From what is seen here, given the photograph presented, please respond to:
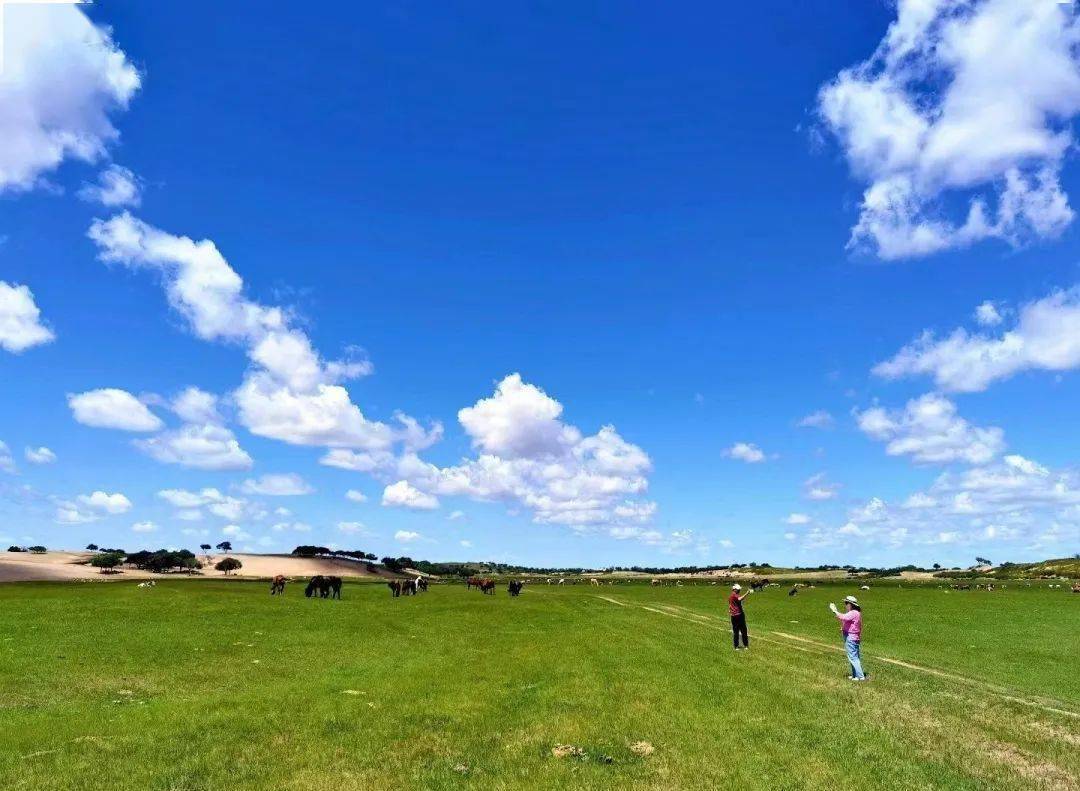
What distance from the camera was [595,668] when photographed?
29.2 meters

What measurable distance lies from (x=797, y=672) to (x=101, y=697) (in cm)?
2509

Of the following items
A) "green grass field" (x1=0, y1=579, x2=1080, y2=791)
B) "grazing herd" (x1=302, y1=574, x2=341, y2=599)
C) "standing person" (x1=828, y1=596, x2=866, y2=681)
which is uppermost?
"grazing herd" (x1=302, y1=574, x2=341, y2=599)

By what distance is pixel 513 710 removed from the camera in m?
21.5

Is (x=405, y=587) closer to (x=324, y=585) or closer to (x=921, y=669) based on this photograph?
(x=324, y=585)

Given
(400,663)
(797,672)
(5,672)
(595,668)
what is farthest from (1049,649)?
(5,672)

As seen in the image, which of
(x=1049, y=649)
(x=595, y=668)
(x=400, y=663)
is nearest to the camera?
(x=595, y=668)

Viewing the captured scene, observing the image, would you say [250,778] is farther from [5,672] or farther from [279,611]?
[279,611]

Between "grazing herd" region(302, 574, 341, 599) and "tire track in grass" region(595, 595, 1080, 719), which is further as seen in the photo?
"grazing herd" region(302, 574, 341, 599)

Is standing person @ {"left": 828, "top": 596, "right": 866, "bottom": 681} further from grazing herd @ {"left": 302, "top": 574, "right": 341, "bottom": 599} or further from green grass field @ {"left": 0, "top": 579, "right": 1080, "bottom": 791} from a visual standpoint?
grazing herd @ {"left": 302, "top": 574, "right": 341, "bottom": 599}

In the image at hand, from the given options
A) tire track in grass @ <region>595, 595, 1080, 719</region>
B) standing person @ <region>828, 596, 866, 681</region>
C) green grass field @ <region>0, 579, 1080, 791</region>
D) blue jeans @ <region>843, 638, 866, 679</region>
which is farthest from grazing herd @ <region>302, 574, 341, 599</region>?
blue jeans @ <region>843, 638, 866, 679</region>

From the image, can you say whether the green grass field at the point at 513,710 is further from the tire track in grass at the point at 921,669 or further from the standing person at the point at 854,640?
the standing person at the point at 854,640

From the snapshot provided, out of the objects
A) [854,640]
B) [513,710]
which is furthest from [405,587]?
[513,710]

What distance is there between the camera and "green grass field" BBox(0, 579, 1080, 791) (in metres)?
15.5

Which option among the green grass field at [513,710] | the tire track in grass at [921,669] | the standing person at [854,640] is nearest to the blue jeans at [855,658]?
the standing person at [854,640]
